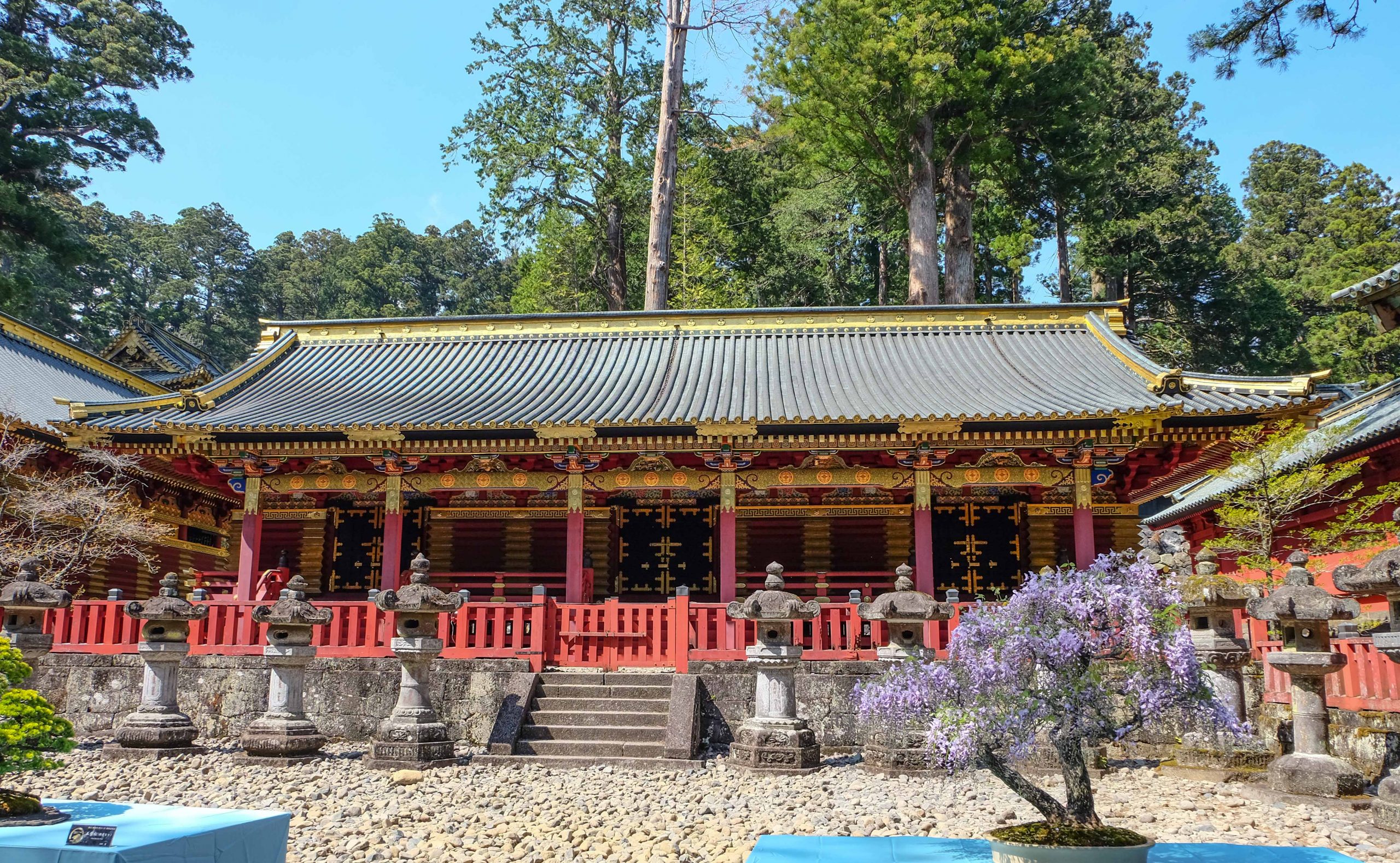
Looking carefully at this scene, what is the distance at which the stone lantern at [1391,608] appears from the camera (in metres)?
8.01

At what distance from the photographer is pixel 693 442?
1598 cm

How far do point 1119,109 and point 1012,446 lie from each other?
26546mm

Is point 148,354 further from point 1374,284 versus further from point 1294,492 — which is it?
point 1374,284

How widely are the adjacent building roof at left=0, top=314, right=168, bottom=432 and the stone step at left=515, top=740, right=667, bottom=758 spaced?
12048 mm

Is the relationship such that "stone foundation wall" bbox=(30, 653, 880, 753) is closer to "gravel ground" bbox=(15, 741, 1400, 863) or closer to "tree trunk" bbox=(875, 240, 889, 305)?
"gravel ground" bbox=(15, 741, 1400, 863)

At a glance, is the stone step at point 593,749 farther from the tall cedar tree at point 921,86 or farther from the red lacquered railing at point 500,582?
the tall cedar tree at point 921,86

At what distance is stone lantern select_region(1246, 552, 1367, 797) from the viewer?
920 centimetres

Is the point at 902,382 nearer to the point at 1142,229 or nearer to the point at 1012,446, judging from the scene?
the point at 1012,446

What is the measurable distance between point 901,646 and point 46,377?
2122 cm

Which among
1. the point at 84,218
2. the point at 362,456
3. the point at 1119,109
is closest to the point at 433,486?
the point at 362,456

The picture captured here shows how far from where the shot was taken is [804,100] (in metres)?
31.2

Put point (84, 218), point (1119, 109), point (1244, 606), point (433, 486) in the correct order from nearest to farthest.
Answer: point (1244, 606) < point (433, 486) < point (1119, 109) < point (84, 218)

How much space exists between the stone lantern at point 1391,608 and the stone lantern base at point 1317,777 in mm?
295

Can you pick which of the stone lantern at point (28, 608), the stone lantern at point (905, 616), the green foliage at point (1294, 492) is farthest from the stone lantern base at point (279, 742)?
the green foliage at point (1294, 492)
